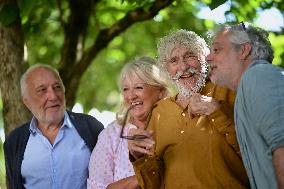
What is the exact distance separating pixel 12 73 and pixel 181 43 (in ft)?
6.87

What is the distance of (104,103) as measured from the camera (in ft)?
40.4

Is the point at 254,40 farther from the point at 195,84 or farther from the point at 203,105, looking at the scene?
the point at 195,84

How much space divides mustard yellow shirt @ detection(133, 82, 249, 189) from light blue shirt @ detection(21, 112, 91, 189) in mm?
1063

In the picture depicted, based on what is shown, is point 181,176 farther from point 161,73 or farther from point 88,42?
point 88,42

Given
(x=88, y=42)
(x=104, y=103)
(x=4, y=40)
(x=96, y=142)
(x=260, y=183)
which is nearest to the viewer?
(x=260, y=183)

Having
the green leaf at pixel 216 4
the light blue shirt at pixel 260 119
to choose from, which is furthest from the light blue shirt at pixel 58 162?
the light blue shirt at pixel 260 119

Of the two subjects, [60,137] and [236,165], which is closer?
[236,165]

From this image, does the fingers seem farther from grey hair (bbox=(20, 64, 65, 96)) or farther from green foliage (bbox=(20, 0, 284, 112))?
grey hair (bbox=(20, 64, 65, 96))

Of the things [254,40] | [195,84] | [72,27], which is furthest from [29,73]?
[254,40]

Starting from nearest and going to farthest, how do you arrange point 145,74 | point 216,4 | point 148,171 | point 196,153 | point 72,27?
point 196,153 < point 148,171 < point 145,74 < point 216,4 < point 72,27

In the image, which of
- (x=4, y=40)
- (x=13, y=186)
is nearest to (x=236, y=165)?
(x=13, y=186)

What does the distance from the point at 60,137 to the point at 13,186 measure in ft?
1.68

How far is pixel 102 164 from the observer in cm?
472

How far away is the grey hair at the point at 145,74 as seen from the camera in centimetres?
467
